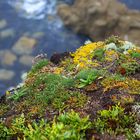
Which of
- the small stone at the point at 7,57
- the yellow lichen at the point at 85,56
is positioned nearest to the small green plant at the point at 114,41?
the yellow lichen at the point at 85,56

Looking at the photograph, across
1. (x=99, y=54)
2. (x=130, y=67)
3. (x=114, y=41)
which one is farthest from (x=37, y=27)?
(x=130, y=67)

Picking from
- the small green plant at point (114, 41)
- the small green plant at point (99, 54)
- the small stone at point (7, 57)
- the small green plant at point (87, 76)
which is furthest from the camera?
the small stone at point (7, 57)

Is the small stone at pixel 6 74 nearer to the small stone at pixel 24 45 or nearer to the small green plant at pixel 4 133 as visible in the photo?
the small stone at pixel 24 45

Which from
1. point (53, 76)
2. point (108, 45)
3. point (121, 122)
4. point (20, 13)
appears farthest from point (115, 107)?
point (20, 13)

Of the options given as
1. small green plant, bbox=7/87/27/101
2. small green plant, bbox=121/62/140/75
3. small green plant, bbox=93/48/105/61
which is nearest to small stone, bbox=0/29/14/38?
small green plant, bbox=93/48/105/61

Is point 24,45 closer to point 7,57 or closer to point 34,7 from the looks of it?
point 7,57
